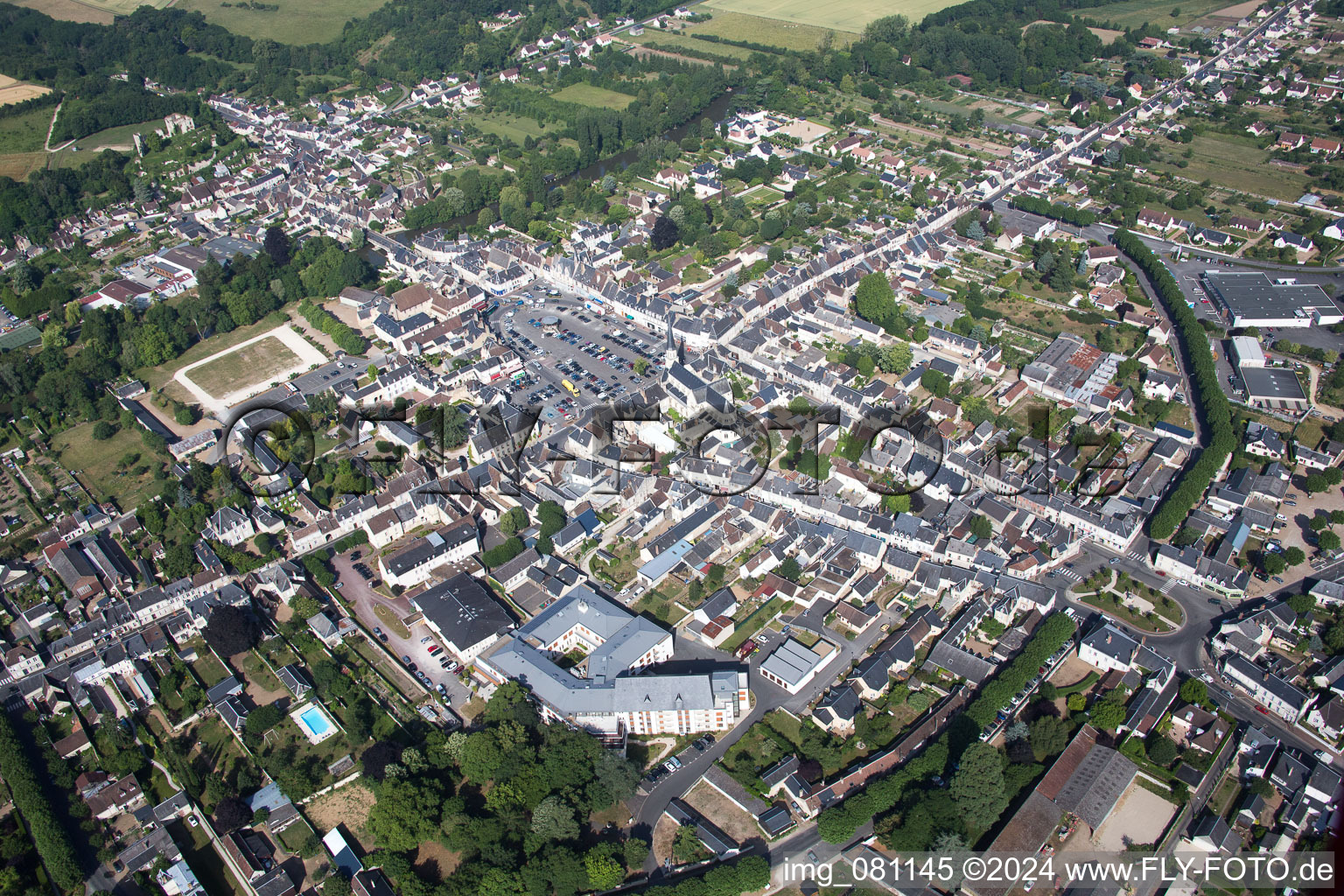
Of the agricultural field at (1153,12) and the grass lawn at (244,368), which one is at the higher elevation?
the agricultural field at (1153,12)

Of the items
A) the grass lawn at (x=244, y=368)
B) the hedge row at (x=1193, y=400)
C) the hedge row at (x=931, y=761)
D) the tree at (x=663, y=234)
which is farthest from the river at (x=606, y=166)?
the hedge row at (x=931, y=761)

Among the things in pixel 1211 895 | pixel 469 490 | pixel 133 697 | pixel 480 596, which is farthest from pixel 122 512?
pixel 1211 895

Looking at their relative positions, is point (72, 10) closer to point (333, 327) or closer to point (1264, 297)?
point (333, 327)

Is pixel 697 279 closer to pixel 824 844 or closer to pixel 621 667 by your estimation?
pixel 621 667

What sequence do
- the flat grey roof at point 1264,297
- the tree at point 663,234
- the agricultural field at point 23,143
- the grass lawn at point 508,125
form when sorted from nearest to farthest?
the flat grey roof at point 1264,297 → the tree at point 663,234 → the agricultural field at point 23,143 → the grass lawn at point 508,125

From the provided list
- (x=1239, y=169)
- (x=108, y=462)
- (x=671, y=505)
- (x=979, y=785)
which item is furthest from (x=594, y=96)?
(x=979, y=785)

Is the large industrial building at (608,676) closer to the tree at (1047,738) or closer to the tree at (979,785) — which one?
the tree at (979,785)
